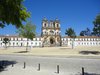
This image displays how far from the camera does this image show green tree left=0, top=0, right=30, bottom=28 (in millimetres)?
14445

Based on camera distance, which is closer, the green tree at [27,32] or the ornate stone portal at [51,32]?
the green tree at [27,32]

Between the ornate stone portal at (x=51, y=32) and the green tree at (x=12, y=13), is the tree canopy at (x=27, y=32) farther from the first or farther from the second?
the ornate stone portal at (x=51, y=32)

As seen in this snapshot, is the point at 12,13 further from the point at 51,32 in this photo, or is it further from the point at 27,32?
the point at 51,32

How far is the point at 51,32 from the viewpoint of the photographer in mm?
114750

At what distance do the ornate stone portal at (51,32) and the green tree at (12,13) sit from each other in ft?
300

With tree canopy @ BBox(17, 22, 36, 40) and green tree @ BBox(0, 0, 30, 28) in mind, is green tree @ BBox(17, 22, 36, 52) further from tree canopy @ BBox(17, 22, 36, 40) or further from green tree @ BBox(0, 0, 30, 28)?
green tree @ BBox(0, 0, 30, 28)

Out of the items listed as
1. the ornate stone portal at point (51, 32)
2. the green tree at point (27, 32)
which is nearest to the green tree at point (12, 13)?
the green tree at point (27, 32)

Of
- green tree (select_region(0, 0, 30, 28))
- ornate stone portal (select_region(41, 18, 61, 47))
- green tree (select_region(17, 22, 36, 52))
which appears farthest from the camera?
ornate stone portal (select_region(41, 18, 61, 47))

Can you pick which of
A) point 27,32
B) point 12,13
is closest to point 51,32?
point 27,32

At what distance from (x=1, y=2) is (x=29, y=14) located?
4643 millimetres

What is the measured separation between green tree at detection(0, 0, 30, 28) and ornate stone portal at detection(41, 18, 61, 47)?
91320 mm

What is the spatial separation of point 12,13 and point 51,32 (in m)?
99.3

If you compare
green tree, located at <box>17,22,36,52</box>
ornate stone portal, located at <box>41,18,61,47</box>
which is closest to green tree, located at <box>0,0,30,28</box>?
green tree, located at <box>17,22,36,52</box>

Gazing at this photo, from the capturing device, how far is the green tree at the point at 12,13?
14.4 m
